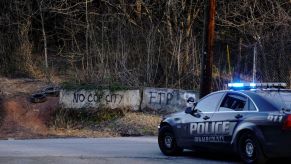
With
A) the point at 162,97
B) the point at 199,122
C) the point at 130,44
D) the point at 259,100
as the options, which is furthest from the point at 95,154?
the point at 130,44

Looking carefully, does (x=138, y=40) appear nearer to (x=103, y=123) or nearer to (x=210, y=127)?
(x=103, y=123)

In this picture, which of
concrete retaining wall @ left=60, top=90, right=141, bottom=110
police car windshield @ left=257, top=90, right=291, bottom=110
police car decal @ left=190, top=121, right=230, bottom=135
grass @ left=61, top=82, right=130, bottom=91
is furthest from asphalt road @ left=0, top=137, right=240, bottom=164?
grass @ left=61, top=82, right=130, bottom=91

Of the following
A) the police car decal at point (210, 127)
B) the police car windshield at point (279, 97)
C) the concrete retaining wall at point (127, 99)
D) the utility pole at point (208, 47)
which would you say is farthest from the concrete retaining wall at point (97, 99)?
the police car windshield at point (279, 97)

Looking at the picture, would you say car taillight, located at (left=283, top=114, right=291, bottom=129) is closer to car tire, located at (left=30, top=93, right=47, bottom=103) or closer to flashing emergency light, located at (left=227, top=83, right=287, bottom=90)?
flashing emergency light, located at (left=227, top=83, right=287, bottom=90)

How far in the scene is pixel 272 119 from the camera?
1101cm

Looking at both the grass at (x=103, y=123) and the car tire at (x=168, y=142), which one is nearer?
the car tire at (x=168, y=142)

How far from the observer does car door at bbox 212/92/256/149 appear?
1184 cm

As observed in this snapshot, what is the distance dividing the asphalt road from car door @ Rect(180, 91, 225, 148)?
408 millimetres

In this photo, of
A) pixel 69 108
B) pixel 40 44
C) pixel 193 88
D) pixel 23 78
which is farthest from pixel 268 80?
pixel 40 44

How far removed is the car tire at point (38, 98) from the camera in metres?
25.5

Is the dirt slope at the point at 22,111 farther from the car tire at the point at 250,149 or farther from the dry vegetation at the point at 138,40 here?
the car tire at the point at 250,149

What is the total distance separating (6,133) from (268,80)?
987cm

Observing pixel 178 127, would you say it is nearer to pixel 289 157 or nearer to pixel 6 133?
pixel 289 157

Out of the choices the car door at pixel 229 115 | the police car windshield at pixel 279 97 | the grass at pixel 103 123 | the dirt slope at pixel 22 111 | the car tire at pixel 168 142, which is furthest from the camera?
the dirt slope at pixel 22 111
